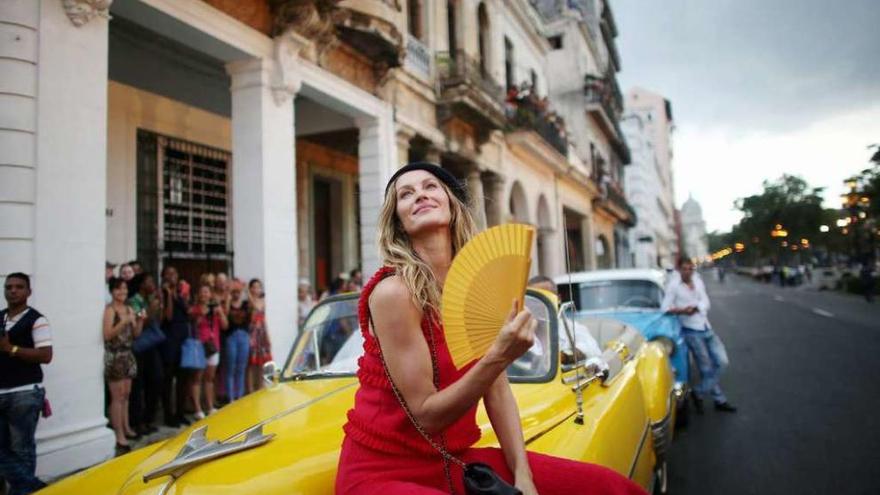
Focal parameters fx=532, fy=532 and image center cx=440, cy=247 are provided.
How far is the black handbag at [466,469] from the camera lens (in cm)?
136

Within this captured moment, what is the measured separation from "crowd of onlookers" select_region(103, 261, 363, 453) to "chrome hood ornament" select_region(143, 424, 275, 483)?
13.0 ft

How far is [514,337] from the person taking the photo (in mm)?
1251

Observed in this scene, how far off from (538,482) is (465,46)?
45.2 ft

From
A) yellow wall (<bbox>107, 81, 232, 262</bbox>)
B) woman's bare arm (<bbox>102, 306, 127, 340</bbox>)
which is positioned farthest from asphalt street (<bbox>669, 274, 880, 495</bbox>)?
yellow wall (<bbox>107, 81, 232, 262</bbox>)

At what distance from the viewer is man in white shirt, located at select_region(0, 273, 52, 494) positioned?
3.88m

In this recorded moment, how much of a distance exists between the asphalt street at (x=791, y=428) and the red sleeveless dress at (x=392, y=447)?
3.23m

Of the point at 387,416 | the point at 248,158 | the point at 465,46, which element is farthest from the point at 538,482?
the point at 465,46

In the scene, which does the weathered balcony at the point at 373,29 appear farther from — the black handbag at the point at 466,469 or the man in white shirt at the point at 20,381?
the black handbag at the point at 466,469

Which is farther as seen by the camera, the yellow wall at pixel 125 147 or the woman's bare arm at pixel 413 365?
the yellow wall at pixel 125 147

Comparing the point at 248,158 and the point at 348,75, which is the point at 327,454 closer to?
the point at 248,158

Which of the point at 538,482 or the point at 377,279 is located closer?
the point at 377,279

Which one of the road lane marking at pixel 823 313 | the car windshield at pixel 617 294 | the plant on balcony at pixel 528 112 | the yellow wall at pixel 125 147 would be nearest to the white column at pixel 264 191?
the yellow wall at pixel 125 147

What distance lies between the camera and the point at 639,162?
5481 centimetres

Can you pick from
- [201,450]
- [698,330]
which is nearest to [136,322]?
[201,450]
